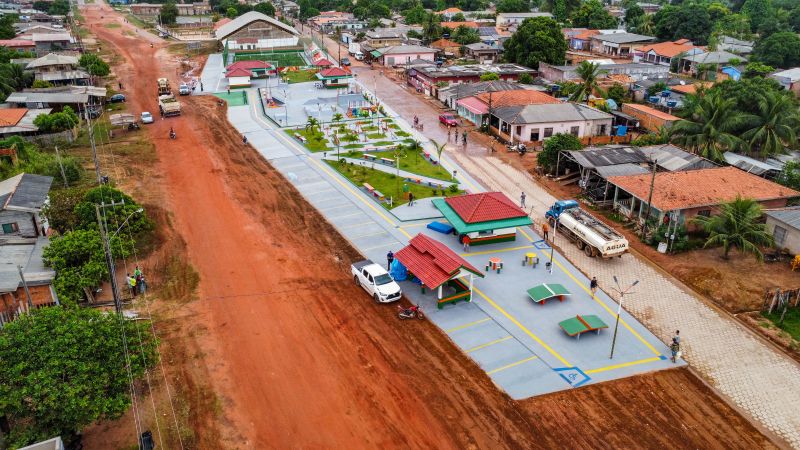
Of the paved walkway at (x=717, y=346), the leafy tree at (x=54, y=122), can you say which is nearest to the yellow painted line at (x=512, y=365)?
the paved walkway at (x=717, y=346)

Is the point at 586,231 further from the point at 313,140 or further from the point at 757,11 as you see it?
the point at 757,11

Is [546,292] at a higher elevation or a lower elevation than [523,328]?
higher

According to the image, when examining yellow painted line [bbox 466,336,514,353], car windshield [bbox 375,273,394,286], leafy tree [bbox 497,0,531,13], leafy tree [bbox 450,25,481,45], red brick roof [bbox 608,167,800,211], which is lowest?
yellow painted line [bbox 466,336,514,353]

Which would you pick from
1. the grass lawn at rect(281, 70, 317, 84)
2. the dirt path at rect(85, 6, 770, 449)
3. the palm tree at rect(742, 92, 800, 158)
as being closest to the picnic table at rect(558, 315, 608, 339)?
the dirt path at rect(85, 6, 770, 449)

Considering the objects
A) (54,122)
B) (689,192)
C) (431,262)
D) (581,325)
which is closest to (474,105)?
(689,192)

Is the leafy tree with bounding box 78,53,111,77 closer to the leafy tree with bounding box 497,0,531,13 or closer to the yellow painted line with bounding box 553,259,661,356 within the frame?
the yellow painted line with bounding box 553,259,661,356

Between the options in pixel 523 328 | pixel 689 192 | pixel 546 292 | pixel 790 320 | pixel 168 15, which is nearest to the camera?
pixel 523 328
